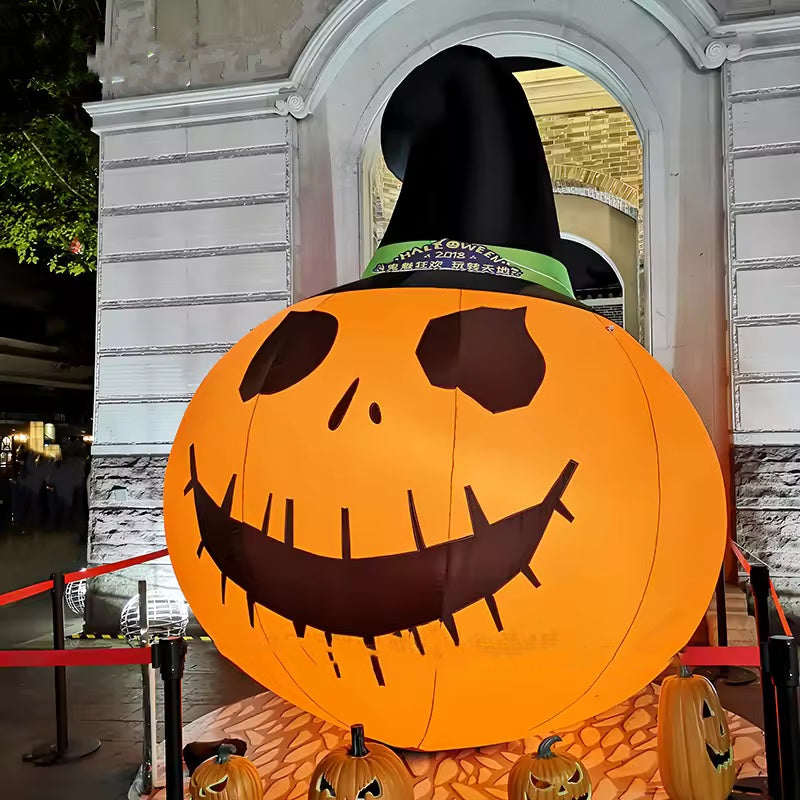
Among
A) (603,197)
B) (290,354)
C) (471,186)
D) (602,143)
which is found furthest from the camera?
(603,197)

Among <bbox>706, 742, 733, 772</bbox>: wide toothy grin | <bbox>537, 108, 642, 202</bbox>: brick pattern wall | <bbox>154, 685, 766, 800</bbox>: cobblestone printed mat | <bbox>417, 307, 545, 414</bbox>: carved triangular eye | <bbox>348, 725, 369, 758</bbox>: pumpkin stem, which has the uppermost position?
<bbox>537, 108, 642, 202</bbox>: brick pattern wall

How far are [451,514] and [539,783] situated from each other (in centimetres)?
117

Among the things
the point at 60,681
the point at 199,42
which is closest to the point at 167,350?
the point at 199,42

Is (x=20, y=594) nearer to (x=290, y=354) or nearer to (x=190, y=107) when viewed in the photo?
(x=290, y=354)

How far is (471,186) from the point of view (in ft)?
7.97

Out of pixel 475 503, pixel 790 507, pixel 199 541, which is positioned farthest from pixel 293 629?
pixel 790 507

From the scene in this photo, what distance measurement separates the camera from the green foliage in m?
7.81

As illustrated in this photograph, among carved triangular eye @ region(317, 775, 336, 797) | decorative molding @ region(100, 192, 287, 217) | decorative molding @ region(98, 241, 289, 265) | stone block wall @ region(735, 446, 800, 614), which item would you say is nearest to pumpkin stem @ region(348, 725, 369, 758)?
carved triangular eye @ region(317, 775, 336, 797)

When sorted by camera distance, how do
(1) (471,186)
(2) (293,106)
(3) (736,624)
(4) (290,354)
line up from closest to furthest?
(4) (290,354) < (1) (471,186) < (3) (736,624) < (2) (293,106)

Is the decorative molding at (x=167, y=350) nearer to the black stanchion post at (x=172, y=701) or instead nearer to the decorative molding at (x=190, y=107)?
the decorative molding at (x=190, y=107)

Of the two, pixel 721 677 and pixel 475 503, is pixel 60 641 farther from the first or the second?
pixel 721 677

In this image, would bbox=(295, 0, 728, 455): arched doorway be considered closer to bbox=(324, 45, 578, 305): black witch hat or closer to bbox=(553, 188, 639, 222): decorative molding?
bbox=(324, 45, 578, 305): black witch hat

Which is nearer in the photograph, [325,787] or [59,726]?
[325,787]

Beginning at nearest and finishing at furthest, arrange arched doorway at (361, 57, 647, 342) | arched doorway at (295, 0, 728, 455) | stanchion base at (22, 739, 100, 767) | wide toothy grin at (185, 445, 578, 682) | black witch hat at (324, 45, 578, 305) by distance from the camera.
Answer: wide toothy grin at (185, 445, 578, 682) < black witch hat at (324, 45, 578, 305) < stanchion base at (22, 739, 100, 767) < arched doorway at (295, 0, 728, 455) < arched doorway at (361, 57, 647, 342)
